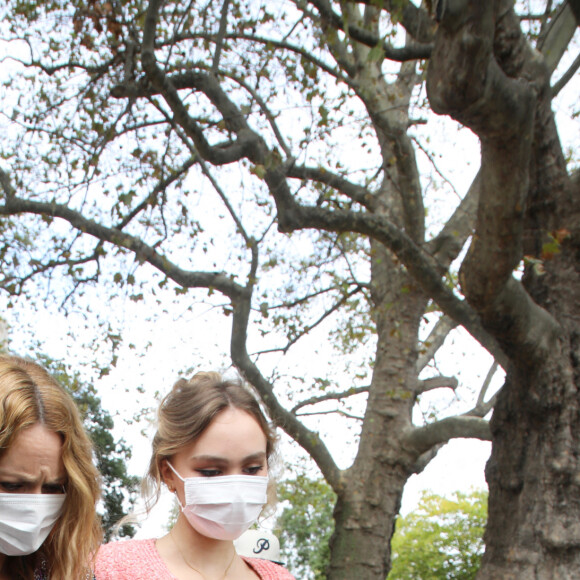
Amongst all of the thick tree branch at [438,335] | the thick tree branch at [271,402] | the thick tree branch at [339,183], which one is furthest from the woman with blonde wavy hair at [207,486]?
the thick tree branch at [438,335]

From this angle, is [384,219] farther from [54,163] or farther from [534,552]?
[54,163]

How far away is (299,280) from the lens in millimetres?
11812

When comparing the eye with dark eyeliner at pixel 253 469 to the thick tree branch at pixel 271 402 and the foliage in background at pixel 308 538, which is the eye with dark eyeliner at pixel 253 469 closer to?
the thick tree branch at pixel 271 402

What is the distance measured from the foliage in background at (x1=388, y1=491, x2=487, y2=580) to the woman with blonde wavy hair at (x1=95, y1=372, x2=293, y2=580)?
11.4 meters

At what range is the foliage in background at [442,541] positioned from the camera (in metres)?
13.3

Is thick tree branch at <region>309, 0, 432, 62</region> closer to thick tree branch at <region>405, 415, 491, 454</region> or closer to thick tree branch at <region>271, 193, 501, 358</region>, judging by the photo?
thick tree branch at <region>271, 193, 501, 358</region>

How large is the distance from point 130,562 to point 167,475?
1.13 feet

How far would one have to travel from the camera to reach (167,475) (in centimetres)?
279

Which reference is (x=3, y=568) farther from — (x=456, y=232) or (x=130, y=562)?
(x=456, y=232)

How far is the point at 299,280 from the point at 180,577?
936 centimetres

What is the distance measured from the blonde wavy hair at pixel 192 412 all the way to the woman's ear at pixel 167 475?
1 centimetres

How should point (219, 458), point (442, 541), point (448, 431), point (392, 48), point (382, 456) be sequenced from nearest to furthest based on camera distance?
point (219, 458) < point (392, 48) < point (448, 431) < point (382, 456) < point (442, 541)

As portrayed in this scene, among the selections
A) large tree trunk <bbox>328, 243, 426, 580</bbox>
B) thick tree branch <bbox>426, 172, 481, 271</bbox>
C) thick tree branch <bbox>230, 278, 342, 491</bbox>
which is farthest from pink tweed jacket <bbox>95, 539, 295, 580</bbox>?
thick tree branch <bbox>426, 172, 481, 271</bbox>

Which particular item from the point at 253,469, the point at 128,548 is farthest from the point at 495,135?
the point at 128,548
